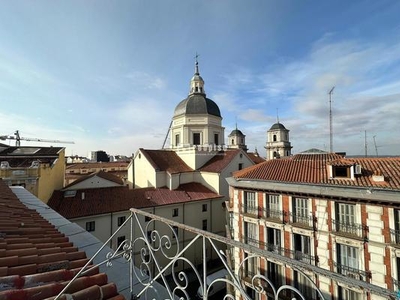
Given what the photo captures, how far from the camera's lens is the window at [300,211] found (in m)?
11.8

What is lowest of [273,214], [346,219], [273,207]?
[273,214]

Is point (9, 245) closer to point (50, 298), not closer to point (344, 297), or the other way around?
point (50, 298)

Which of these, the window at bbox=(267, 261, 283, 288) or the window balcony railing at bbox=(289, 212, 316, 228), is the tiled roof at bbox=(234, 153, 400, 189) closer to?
the window balcony railing at bbox=(289, 212, 316, 228)

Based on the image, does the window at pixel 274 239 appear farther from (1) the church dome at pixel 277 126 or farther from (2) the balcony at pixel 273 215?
(1) the church dome at pixel 277 126

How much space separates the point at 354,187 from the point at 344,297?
539 centimetres

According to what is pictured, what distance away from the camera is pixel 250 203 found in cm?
1419

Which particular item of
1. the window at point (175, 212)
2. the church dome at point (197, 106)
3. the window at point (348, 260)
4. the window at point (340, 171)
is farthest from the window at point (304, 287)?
the church dome at point (197, 106)

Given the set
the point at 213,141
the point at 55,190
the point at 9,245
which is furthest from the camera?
the point at 213,141

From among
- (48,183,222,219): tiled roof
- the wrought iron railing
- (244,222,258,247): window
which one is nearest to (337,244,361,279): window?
(244,222,258,247): window

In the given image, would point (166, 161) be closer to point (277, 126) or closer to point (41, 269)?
point (41, 269)

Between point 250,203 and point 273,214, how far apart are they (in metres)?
1.67

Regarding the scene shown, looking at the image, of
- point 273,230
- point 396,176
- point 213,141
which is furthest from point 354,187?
point 213,141

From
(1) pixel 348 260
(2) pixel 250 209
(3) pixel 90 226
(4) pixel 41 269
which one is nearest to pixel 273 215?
(2) pixel 250 209

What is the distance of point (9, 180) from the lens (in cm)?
1298
